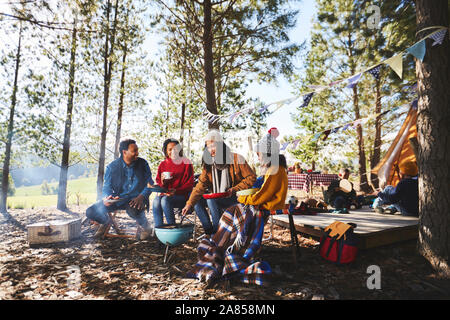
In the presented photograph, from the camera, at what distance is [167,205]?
11.5 ft

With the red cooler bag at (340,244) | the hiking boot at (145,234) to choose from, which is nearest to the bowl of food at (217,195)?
the red cooler bag at (340,244)

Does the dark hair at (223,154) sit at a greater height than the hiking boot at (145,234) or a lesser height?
greater

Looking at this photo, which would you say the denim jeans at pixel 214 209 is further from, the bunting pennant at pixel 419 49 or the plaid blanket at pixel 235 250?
the bunting pennant at pixel 419 49

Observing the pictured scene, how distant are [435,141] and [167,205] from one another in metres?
3.29

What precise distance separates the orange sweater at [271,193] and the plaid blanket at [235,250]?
0.11 meters

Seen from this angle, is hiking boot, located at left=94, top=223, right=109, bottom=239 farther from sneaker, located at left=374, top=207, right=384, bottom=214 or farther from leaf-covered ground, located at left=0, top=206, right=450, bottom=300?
sneaker, located at left=374, top=207, right=384, bottom=214

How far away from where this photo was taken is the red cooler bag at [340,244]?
264cm

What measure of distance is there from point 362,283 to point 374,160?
27.2ft

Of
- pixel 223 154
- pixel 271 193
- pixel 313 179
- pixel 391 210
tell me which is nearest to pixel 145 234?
pixel 223 154

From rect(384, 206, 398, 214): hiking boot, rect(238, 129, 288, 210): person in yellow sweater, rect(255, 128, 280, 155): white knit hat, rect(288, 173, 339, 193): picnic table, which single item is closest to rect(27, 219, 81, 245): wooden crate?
rect(238, 129, 288, 210): person in yellow sweater

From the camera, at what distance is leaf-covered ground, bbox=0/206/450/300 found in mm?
2152

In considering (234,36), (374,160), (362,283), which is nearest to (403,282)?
(362,283)

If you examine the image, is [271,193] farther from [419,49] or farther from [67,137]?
[67,137]

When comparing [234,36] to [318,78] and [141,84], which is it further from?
[318,78]
